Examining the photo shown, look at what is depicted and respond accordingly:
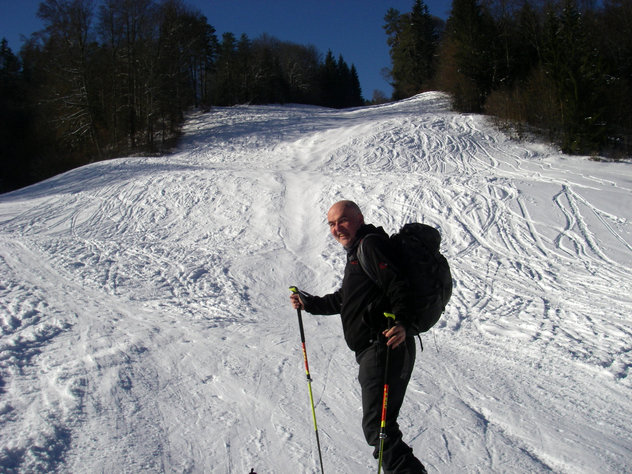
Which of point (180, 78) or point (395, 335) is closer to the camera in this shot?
point (395, 335)

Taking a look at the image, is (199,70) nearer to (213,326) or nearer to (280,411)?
(213,326)

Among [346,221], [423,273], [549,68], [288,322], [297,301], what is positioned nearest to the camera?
[423,273]

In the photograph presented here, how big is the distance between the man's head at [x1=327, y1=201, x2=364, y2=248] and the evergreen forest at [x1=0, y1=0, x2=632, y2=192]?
16681 millimetres

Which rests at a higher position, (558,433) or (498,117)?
(498,117)

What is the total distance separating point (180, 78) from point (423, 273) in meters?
27.9

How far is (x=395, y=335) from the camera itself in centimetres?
244

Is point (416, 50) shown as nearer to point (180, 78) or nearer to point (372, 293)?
point (180, 78)

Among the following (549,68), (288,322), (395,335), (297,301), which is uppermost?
(549,68)

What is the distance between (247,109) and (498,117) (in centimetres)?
2067

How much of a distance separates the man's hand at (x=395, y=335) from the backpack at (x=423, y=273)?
0.36 feet

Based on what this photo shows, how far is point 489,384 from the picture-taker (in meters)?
4.79

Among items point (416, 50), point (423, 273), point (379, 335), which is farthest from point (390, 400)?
point (416, 50)

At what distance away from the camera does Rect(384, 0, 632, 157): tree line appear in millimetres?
16312

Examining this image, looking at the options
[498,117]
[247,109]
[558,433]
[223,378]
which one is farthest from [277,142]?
[558,433]
